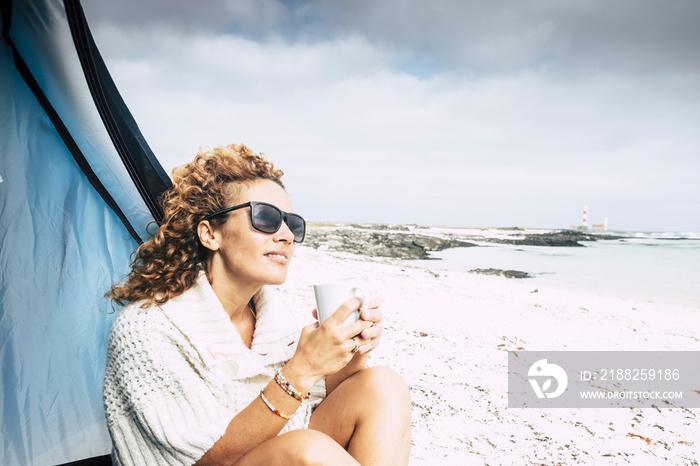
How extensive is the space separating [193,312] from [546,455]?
7.53 feet

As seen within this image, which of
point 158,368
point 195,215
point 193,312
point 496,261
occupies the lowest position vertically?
point 496,261

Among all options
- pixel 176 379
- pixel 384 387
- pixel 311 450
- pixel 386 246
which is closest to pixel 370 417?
pixel 384 387

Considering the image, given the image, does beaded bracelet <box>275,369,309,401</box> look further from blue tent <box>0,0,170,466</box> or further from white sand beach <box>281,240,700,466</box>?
white sand beach <box>281,240,700,466</box>

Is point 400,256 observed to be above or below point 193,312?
below

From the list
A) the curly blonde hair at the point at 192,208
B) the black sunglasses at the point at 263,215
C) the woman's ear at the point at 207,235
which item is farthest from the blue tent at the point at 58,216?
the black sunglasses at the point at 263,215

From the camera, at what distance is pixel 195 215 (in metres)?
1.84

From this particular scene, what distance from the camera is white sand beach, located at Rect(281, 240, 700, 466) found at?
271 cm

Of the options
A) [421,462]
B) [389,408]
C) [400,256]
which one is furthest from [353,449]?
[400,256]

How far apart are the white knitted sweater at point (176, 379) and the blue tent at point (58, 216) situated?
0.85 meters

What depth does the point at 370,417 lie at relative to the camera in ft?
5.47

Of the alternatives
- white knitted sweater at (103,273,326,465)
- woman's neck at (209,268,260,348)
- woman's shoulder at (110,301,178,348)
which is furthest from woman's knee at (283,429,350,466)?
woman's neck at (209,268,260,348)

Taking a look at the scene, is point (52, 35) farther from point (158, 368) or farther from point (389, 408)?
point (389, 408)

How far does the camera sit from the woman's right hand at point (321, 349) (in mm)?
1329

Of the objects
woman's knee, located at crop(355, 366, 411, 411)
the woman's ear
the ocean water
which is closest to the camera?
woman's knee, located at crop(355, 366, 411, 411)
